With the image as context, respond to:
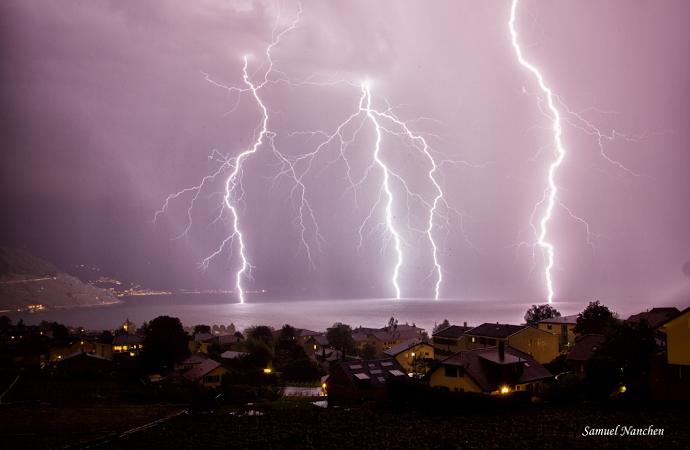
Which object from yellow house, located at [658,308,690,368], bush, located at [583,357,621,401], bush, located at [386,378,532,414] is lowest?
bush, located at [386,378,532,414]

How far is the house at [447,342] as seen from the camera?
3009 cm

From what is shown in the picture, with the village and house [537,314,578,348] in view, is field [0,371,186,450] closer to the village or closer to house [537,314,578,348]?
the village

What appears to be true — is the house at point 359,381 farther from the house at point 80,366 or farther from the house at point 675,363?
the house at point 80,366

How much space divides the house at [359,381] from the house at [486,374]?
2.98m

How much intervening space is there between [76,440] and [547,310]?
150 feet

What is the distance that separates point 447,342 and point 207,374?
1775 centimetres

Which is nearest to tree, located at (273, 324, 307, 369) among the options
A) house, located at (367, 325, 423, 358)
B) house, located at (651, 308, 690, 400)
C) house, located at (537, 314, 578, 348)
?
house, located at (367, 325, 423, 358)

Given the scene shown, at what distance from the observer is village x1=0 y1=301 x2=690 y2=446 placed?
1370 cm

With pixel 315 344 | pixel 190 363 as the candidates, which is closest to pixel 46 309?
pixel 315 344

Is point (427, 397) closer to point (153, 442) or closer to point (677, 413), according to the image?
point (677, 413)

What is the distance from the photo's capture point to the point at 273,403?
20.6m

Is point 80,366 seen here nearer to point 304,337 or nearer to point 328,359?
point 328,359

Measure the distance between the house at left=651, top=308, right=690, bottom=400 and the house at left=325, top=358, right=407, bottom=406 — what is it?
1022 centimetres

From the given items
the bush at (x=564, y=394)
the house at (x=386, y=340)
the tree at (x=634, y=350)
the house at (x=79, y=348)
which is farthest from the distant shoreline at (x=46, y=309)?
the tree at (x=634, y=350)
